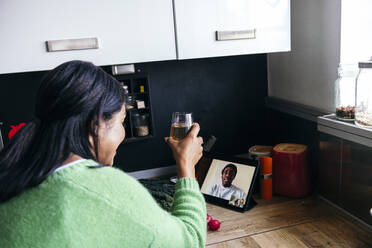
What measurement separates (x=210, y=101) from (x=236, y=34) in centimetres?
52

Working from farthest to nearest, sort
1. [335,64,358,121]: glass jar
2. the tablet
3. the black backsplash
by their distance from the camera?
the black backsplash
the tablet
[335,64,358,121]: glass jar

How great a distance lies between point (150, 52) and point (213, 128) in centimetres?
69

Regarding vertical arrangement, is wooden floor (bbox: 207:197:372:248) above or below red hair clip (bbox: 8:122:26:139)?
below

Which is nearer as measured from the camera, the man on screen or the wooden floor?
the wooden floor

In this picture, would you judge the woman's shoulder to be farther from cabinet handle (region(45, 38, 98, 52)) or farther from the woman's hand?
cabinet handle (region(45, 38, 98, 52))

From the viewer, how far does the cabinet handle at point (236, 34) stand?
1375mm

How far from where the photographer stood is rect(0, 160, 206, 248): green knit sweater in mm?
622

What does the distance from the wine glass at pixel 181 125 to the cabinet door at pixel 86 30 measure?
31cm

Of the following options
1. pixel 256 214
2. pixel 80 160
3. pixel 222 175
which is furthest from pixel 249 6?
pixel 80 160

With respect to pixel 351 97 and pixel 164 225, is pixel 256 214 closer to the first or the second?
pixel 351 97

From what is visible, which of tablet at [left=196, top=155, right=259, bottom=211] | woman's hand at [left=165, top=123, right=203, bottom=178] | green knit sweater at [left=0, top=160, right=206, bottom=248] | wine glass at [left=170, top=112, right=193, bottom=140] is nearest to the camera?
green knit sweater at [left=0, top=160, right=206, bottom=248]

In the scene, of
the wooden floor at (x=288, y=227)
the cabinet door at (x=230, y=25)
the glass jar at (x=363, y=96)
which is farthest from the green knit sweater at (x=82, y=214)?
the glass jar at (x=363, y=96)

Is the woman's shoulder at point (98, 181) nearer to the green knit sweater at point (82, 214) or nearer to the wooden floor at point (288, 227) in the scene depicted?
the green knit sweater at point (82, 214)

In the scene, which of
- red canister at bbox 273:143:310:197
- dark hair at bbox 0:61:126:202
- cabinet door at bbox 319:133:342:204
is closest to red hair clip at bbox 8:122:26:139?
dark hair at bbox 0:61:126:202
